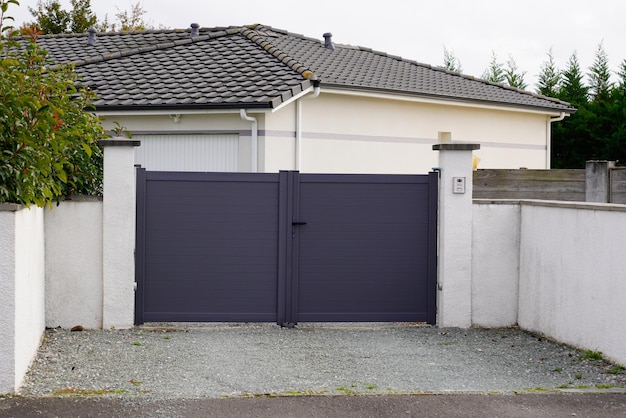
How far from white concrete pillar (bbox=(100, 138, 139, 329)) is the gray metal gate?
8.4 inches

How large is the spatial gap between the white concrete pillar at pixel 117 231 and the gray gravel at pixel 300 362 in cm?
34

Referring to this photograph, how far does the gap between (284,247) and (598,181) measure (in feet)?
15.2

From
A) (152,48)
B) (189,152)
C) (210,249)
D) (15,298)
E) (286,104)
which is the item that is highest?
(152,48)

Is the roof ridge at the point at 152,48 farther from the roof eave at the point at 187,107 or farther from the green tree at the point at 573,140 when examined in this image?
the green tree at the point at 573,140

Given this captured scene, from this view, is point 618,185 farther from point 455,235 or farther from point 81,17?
point 81,17

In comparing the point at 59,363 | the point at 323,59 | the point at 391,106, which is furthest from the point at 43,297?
the point at 323,59

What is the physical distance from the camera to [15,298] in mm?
7406

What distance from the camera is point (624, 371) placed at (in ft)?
27.5

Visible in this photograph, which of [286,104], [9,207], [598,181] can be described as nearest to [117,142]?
[9,207]

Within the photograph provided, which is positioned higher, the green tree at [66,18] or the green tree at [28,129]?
the green tree at [66,18]

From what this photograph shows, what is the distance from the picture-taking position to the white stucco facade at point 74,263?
10.2 m

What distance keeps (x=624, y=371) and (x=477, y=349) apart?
1.67 m

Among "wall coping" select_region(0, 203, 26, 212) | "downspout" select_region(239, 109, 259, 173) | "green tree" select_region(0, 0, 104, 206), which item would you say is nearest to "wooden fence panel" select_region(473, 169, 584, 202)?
"downspout" select_region(239, 109, 259, 173)

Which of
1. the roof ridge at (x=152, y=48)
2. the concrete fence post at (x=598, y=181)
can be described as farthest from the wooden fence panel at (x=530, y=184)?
the roof ridge at (x=152, y=48)
